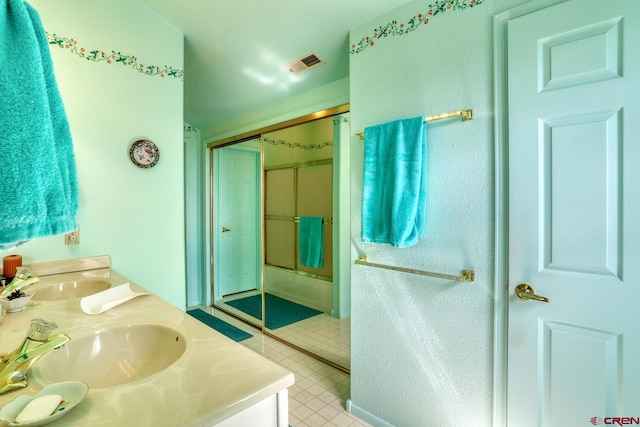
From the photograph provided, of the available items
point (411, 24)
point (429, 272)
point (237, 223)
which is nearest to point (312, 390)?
point (429, 272)

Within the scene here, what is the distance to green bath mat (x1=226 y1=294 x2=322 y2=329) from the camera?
10.7 feet

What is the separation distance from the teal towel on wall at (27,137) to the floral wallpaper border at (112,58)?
150 centimetres

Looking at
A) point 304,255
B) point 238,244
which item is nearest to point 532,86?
point 304,255

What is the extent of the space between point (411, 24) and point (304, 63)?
910 millimetres

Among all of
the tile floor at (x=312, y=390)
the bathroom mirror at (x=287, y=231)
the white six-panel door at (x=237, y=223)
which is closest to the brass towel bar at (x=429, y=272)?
the tile floor at (x=312, y=390)

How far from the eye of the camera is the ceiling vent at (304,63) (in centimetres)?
214

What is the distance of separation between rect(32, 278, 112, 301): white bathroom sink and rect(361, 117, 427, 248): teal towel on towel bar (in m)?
1.46

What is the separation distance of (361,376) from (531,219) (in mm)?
1250

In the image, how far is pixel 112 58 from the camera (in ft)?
6.21

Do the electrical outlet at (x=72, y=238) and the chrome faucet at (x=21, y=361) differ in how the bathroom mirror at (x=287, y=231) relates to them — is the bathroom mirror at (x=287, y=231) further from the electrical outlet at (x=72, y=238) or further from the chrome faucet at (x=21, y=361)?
the chrome faucet at (x=21, y=361)

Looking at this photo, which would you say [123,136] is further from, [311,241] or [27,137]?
[311,241]

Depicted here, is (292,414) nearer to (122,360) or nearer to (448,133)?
(122,360)

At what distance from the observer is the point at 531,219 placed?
47.4 inches
